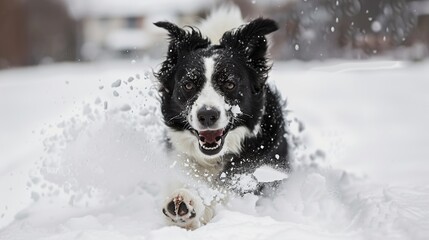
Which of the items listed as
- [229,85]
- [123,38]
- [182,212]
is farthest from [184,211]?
[123,38]

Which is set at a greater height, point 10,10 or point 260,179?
point 10,10

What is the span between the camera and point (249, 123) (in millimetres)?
4969

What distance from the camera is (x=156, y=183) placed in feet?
17.0

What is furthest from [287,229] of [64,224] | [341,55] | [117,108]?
[341,55]

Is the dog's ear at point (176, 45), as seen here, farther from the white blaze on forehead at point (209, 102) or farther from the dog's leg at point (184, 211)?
the dog's leg at point (184, 211)

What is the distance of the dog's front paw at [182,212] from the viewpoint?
3953 mm

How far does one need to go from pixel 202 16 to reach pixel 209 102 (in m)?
1.94

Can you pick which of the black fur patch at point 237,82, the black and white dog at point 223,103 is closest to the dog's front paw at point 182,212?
the black and white dog at point 223,103

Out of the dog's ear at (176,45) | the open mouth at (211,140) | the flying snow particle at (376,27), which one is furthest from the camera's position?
the flying snow particle at (376,27)

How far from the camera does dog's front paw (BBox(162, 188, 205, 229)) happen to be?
3953 mm

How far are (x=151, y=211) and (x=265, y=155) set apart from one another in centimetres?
112

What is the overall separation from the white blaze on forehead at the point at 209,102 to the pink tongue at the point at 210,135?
9 cm

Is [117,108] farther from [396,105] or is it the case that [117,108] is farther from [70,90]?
[70,90]

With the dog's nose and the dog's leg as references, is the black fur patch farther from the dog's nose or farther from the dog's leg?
the dog's leg
